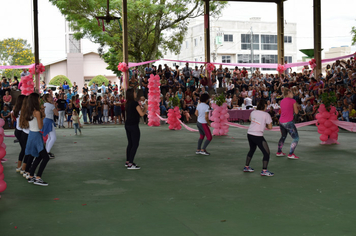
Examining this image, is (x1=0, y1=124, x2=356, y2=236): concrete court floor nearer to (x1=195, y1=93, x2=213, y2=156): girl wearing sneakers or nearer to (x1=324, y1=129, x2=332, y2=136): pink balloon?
(x1=195, y1=93, x2=213, y2=156): girl wearing sneakers

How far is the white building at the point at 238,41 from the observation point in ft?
177

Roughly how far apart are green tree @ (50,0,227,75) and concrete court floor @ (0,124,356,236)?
63.8 ft

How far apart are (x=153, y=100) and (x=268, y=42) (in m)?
41.2

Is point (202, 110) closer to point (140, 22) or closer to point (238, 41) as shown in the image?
point (140, 22)

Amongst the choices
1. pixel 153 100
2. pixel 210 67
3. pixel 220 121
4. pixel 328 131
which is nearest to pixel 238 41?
pixel 210 67

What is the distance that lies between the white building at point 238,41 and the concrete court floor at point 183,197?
45.2 meters

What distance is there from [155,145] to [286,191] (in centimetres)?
635

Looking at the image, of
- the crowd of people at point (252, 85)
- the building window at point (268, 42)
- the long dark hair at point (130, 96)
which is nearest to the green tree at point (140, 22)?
the crowd of people at point (252, 85)

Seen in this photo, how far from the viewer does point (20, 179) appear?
722 centimetres

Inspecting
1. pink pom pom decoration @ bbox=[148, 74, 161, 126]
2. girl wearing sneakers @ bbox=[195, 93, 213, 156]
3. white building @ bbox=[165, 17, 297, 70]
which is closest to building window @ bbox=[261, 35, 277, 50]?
white building @ bbox=[165, 17, 297, 70]

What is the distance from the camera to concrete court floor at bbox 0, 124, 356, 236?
14.5 feet

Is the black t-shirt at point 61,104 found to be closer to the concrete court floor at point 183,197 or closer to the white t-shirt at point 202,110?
the concrete court floor at point 183,197

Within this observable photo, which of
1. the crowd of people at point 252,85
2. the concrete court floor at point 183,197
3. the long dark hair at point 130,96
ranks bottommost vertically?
the concrete court floor at point 183,197

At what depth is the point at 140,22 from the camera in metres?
28.4
